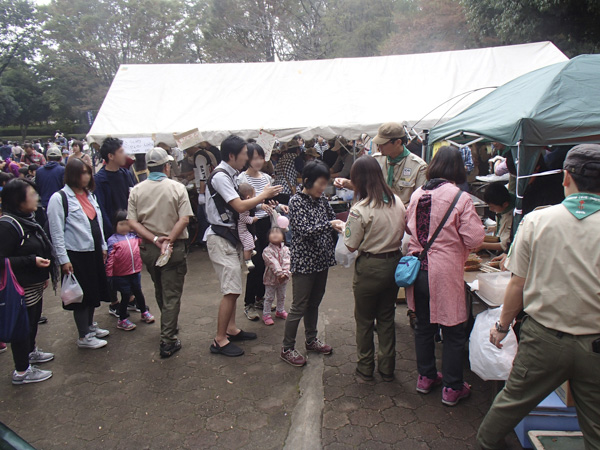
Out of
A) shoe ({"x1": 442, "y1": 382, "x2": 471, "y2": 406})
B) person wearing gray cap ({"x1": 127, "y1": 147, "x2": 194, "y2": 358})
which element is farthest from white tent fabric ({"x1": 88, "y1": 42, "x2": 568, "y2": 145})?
shoe ({"x1": 442, "y1": 382, "x2": 471, "y2": 406})

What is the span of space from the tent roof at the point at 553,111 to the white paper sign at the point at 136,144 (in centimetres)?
549

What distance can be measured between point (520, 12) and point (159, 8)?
85.2 feet

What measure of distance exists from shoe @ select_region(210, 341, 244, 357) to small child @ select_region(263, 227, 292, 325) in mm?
646

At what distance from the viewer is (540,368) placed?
1.90 meters

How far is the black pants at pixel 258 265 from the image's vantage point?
14.4ft

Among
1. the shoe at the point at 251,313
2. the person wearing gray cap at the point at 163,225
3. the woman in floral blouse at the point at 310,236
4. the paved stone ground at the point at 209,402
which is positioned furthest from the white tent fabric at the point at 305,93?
the paved stone ground at the point at 209,402

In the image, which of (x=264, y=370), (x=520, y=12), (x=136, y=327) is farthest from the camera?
(x=520, y=12)

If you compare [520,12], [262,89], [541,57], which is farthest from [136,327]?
[520,12]

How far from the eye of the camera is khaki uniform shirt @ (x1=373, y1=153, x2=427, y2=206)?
12.3 feet

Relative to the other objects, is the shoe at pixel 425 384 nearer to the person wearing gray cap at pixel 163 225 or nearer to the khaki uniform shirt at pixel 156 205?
the person wearing gray cap at pixel 163 225

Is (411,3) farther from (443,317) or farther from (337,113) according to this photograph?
(443,317)

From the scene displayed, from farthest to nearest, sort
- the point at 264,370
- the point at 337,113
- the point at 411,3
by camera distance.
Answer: the point at 411,3, the point at 337,113, the point at 264,370

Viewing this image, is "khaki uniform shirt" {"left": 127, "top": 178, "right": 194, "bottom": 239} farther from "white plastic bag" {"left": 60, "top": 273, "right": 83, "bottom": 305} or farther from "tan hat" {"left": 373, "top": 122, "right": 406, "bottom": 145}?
"tan hat" {"left": 373, "top": 122, "right": 406, "bottom": 145}

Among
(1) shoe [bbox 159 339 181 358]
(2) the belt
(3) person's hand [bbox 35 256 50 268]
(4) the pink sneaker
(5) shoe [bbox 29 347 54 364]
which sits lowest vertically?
(4) the pink sneaker
